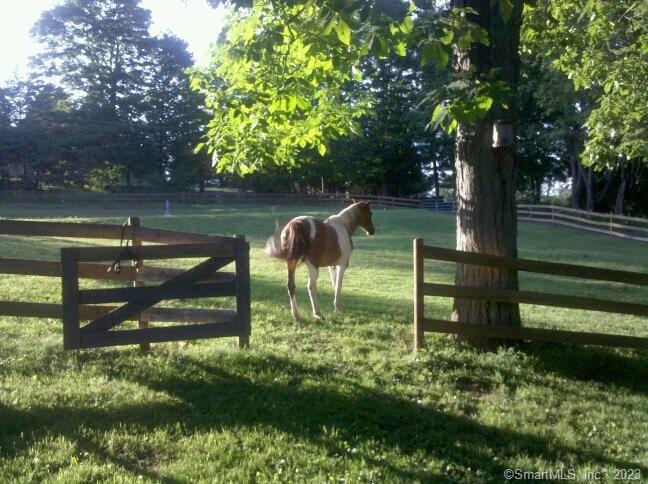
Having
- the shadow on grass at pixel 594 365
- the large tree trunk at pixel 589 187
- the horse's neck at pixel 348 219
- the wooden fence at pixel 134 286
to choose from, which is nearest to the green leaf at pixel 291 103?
the wooden fence at pixel 134 286

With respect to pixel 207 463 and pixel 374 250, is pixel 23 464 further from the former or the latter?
pixel 374 250

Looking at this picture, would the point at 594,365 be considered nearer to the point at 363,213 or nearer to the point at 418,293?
the point at 418,293

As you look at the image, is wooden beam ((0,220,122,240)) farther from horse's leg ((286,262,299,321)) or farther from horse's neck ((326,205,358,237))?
horse's neck ((326,205,358,237))

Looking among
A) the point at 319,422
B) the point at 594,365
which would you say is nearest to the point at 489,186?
the point at 594,365

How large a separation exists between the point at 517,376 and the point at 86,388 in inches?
176

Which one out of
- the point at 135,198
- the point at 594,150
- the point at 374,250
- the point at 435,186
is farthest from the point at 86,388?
the point at 435,186

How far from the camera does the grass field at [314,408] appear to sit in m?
4.41

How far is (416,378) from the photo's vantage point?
21.1ft

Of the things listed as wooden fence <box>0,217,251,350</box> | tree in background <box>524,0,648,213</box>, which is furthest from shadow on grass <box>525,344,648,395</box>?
tree in background <box>524,0,648,213</box>

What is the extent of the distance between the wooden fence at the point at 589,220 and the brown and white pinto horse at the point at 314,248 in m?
24.1

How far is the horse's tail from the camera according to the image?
993cm

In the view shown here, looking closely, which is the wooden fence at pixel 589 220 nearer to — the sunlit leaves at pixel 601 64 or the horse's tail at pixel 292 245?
the sunlit leaves at pixel 601 64

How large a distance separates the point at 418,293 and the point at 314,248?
10.9 feet

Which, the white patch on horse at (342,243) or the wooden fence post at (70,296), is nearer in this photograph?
the wooden fence post at (70,296)
